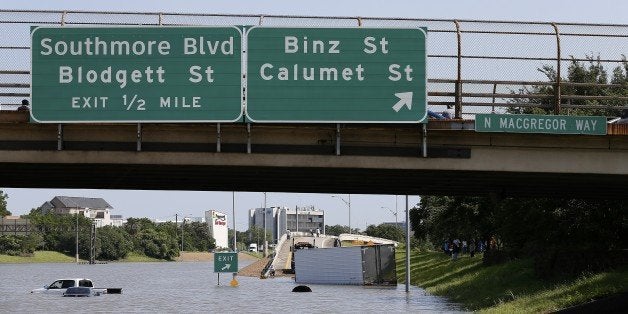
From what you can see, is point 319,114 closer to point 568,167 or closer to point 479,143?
point 479,143

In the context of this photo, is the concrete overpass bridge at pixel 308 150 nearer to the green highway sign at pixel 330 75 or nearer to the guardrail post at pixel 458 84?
the green highway sign at pixel 330 75

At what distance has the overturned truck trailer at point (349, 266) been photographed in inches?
3615

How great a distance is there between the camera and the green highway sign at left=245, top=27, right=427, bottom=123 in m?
27.9

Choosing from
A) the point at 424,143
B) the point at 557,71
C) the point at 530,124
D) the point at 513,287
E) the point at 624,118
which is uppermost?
the point at 557,71

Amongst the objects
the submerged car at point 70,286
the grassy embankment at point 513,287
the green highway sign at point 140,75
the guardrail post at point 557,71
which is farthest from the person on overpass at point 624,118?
the submerged car at point 70,286

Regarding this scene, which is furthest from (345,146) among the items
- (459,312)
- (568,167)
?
(459,312)

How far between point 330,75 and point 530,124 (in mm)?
5293

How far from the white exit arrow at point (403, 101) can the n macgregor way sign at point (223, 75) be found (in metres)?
0.03

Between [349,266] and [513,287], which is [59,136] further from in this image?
[349,266]

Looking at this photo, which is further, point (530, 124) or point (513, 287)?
point (513, 287)

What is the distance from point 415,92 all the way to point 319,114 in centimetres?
254

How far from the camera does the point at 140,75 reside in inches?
1096

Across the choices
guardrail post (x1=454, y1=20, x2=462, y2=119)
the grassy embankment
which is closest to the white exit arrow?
guardrail post (x1=454, y1=20, x2=462, y2=119)

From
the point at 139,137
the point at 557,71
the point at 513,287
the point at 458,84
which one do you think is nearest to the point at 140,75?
the point at 139,137
